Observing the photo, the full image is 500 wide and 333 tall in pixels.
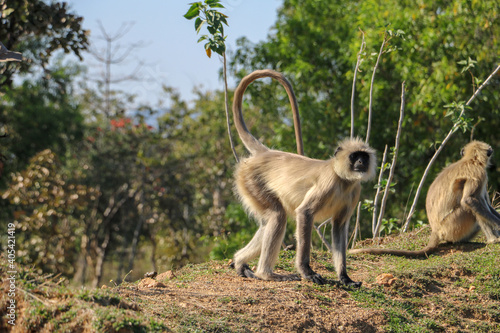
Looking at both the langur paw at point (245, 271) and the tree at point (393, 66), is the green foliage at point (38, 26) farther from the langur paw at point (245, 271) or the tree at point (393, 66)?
the tree at point (393, 66)

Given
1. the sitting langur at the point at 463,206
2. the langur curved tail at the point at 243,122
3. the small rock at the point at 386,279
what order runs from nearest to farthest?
the small rock at the point at 386,279
the langur curved tail at the point at 243,122
the sitting langur at the point at 463,206

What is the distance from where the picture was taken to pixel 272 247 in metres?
4.90

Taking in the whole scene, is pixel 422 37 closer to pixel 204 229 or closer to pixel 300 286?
pixel 300 286

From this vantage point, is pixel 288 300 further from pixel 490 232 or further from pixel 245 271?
pixel 490 232

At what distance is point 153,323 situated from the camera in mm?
3479

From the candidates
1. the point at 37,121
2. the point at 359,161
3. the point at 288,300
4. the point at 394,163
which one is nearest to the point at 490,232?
the point at 394,163

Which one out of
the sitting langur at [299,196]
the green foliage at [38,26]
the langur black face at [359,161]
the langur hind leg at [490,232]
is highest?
the green foliage at [38,26]

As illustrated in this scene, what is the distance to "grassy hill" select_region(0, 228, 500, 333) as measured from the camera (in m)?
3.44

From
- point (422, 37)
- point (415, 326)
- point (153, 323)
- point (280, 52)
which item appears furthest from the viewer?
point (280, 52)

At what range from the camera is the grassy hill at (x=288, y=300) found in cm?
344

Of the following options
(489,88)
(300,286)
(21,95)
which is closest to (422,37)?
(489,88)

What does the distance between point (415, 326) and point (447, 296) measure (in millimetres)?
799

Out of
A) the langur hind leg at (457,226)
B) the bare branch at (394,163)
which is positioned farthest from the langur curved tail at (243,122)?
the langur hind leg at (457,226)

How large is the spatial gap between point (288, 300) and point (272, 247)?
2.00ft
